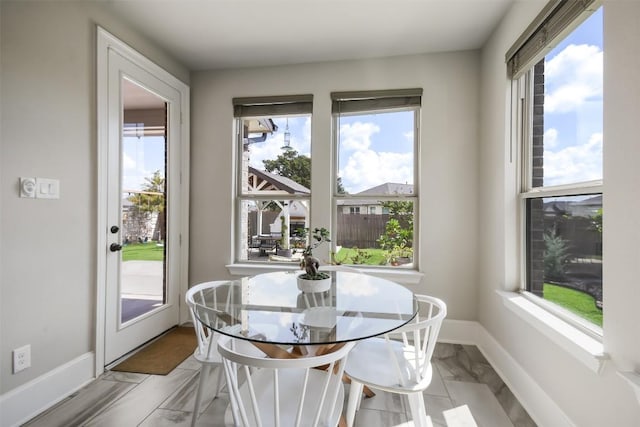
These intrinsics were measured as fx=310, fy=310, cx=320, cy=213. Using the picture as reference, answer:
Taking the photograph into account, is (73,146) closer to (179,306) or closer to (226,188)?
(226,188)

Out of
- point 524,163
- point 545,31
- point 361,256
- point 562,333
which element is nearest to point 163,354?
point 361,256

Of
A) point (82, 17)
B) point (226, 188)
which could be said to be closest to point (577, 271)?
point (226, 188)

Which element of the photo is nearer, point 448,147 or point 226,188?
point 448,147

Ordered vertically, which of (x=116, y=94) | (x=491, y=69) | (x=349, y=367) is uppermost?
(x=491, y=69)

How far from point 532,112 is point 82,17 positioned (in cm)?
304

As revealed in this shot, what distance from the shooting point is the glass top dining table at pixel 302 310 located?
126 cm

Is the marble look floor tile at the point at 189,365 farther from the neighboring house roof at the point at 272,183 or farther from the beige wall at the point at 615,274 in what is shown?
the beige wall at the point at 615,274

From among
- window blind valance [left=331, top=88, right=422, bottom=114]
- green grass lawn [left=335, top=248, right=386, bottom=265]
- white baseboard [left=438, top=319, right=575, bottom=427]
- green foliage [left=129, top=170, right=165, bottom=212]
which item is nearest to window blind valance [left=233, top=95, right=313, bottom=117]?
window blind valance [left=331, top=88, right=422, bottom=114]

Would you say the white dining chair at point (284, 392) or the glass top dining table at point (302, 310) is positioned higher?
the glass top dining table at point (302, 310)

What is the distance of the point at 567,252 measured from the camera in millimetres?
1686

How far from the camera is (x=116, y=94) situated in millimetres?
2307

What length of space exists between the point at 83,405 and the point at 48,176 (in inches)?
54.5

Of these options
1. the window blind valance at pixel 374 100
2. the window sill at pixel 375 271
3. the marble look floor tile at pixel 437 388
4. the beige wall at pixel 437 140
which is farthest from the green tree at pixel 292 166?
the marble look floor tile at pixel 437 388

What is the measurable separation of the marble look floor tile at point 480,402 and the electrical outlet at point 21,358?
248cm
